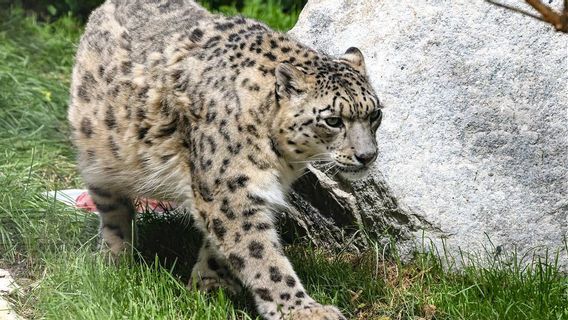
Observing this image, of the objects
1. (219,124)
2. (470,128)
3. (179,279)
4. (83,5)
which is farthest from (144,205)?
(83,5)

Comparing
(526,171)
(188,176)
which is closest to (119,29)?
(188,176)

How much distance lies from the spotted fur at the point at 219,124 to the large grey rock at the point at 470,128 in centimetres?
63

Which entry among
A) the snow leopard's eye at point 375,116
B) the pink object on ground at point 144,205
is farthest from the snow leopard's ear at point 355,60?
the pink object on ground at point 144,205

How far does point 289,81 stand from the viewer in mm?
5812

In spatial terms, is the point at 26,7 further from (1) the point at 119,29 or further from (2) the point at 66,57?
(1) the point at 119,29

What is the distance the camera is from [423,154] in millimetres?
6551

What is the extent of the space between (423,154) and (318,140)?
39.3 inches

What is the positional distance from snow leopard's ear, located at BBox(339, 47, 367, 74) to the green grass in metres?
1.15

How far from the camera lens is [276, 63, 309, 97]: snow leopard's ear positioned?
5.79 meters

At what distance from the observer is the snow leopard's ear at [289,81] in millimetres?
5793

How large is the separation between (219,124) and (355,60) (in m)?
0.94

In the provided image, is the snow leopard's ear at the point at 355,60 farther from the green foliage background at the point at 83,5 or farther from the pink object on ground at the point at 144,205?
the green foliage background at the point at 83,5

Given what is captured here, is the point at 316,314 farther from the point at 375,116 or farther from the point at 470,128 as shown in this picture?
the point at 470,128

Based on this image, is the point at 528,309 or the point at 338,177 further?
the point at 338,177
